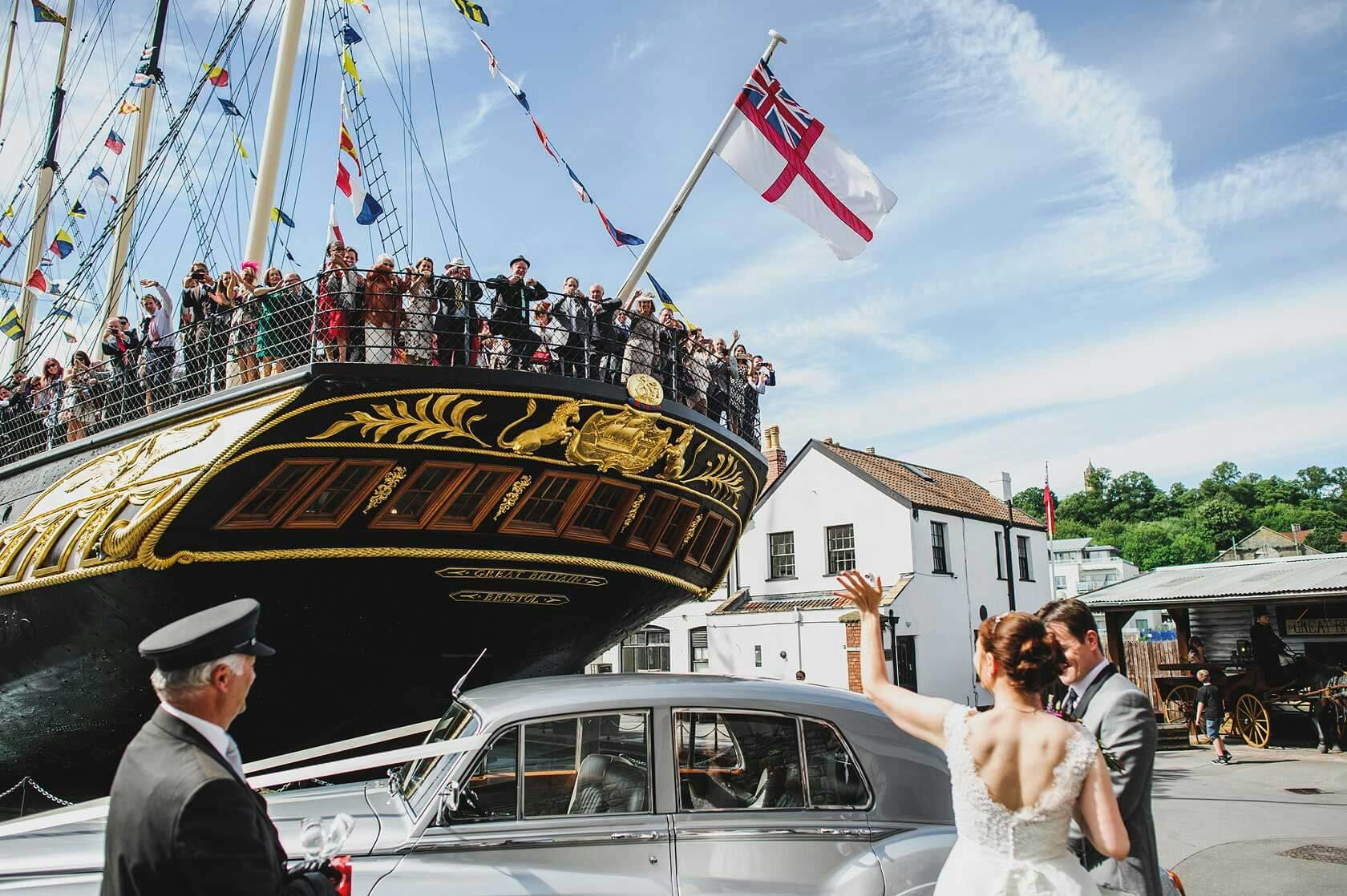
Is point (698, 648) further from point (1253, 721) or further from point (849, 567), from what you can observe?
point (1253, 721)

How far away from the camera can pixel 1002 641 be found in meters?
2.65

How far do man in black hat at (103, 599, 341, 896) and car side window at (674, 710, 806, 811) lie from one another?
7.10 feet

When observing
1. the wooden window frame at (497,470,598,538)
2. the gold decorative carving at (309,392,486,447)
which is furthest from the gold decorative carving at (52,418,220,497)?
the wooden window frame at (497,470,598,538)

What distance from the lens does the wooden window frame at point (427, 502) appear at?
8.84 metres

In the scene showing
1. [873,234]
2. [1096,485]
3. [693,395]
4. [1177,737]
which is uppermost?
[1096,485]

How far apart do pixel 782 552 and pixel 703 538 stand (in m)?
16.0

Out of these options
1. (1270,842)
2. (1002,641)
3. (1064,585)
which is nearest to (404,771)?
(1002,641)

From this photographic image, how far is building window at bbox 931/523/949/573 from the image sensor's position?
83.7 ft

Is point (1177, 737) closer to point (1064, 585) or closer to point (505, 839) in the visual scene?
point (505, 839)

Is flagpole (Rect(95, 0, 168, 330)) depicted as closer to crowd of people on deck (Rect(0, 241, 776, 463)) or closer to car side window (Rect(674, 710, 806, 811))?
crowd of people on deck (Rect(0, 241, 776, 463))

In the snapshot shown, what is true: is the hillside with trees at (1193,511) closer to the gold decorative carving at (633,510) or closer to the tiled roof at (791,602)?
the tiled roof at (791,602)

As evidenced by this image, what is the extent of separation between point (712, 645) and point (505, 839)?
74.0ft

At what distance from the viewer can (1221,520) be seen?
85.4 meters

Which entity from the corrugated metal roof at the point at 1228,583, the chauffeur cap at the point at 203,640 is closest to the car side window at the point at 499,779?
the chauffeur cap at the point at 203,640
